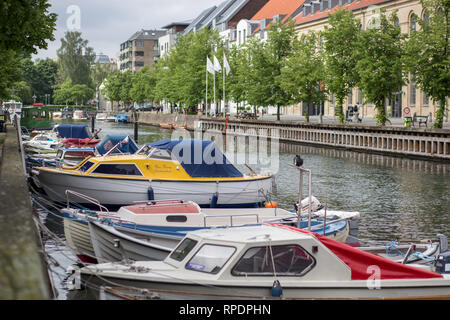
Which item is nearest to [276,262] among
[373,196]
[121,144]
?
[121,144]

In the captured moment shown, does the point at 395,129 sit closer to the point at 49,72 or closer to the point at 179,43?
the point at 179,43

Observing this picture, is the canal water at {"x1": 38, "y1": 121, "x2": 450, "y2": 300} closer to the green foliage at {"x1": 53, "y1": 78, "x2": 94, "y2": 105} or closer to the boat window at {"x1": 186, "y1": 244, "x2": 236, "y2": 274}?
the boat window at {"x1": 186, "y1": 244, "x2": 236, "y2": 274}

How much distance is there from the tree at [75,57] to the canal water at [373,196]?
123 m

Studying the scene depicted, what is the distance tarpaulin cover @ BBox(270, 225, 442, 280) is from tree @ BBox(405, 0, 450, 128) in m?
37.2

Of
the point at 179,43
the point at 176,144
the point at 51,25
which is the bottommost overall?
the point at 176,144

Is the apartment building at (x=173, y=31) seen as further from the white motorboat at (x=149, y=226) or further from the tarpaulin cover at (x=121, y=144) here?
the white motorboat at (x=149, y=226)

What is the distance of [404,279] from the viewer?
11906 millimetres

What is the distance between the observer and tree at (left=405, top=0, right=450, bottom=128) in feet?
154

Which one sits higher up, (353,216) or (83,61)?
(83,61)

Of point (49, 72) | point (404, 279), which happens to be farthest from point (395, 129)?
point (49, 72)

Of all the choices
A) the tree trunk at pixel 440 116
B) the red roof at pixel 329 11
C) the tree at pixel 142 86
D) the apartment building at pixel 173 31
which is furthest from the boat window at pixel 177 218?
the apartment building at pixel 173 31

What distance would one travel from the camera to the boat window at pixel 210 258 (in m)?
11.6

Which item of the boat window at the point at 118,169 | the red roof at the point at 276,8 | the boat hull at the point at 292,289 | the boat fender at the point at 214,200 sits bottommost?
the boat fender at the point at 214,200
